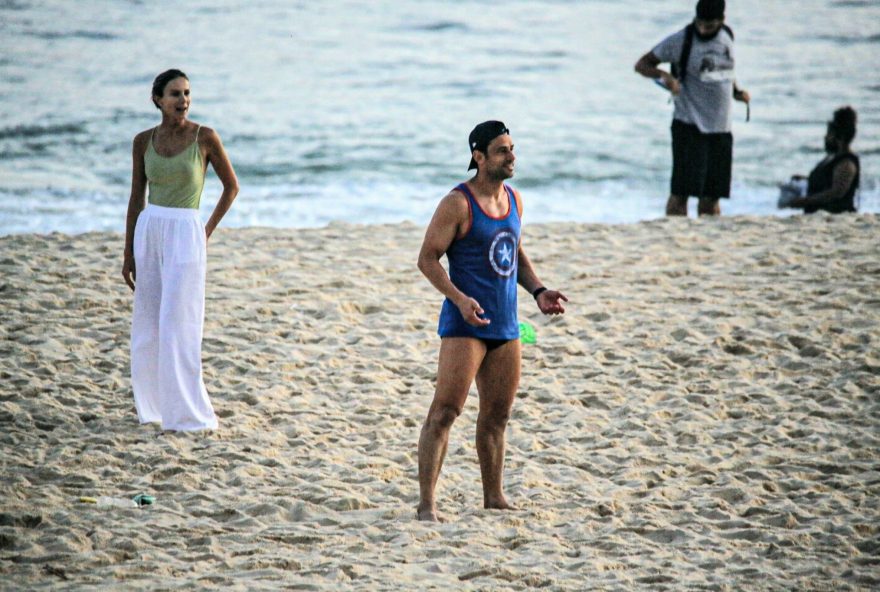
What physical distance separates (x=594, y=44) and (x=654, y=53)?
19200mm

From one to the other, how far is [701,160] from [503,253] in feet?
18.7

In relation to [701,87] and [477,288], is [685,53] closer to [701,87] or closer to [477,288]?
[701,87]

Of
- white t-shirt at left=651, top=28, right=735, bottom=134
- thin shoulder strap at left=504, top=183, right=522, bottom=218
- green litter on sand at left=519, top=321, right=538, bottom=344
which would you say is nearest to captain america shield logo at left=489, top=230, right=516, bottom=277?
thin shoulder strap at left=504, top=183, right=522, bottom=218

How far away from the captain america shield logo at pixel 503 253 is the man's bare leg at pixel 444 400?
32 cm

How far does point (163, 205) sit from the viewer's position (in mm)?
6090

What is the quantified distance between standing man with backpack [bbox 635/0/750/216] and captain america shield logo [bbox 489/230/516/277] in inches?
209

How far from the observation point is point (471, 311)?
191 inches

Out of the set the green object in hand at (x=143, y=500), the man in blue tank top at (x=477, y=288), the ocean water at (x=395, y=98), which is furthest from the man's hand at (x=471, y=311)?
the ocean water at (x=395, y=98)

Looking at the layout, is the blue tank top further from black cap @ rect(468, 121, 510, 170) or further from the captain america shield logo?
black cap @ rect(468, 121, 510, 170)

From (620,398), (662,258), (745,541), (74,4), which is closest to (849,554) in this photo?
(745,541)

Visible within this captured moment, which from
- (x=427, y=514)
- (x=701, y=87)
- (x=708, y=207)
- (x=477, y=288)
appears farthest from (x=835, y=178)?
(x=427, y=514)

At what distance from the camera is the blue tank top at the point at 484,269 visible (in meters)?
5.03

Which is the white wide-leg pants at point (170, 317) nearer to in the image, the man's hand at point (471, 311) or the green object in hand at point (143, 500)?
the green object in hand at point (143, 500)

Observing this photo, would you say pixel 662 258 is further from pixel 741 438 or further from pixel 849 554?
pixel 849 554
